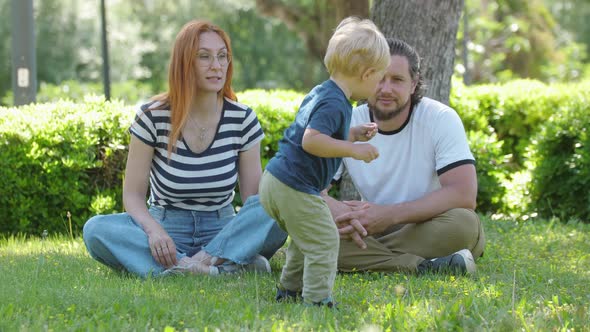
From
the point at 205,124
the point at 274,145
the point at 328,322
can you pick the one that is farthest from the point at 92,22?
the point at 328,322

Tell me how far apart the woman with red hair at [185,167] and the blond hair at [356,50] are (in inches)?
48.0

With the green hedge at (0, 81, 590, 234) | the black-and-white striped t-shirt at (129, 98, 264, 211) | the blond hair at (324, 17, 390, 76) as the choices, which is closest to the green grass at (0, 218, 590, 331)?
the black-and-white striped t-shirt at (129, 98, 264, 211)

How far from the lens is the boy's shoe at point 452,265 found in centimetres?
471

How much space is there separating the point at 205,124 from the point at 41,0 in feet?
71.5

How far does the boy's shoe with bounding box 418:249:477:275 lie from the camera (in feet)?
15.5

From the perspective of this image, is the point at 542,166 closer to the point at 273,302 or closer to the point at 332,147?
the point at 273,302

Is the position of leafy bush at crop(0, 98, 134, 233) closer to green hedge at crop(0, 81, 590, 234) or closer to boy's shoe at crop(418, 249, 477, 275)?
green hedge at crop(0, 81, 590, 234)

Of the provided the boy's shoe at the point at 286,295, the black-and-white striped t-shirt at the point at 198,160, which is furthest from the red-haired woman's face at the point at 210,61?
the boy's shoe at the point at 286,295

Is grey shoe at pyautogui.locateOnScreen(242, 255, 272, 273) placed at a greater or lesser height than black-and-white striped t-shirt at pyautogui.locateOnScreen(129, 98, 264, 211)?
lesser

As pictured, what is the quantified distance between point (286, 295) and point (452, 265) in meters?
1.15

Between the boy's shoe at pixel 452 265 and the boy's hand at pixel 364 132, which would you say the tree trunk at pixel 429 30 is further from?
the boy's hand at pixel 364 132

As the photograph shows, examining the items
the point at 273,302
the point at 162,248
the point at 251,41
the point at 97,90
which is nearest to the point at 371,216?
the point at 273,302

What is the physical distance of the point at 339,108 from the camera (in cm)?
351

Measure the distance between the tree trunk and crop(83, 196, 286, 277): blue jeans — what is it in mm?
2253
